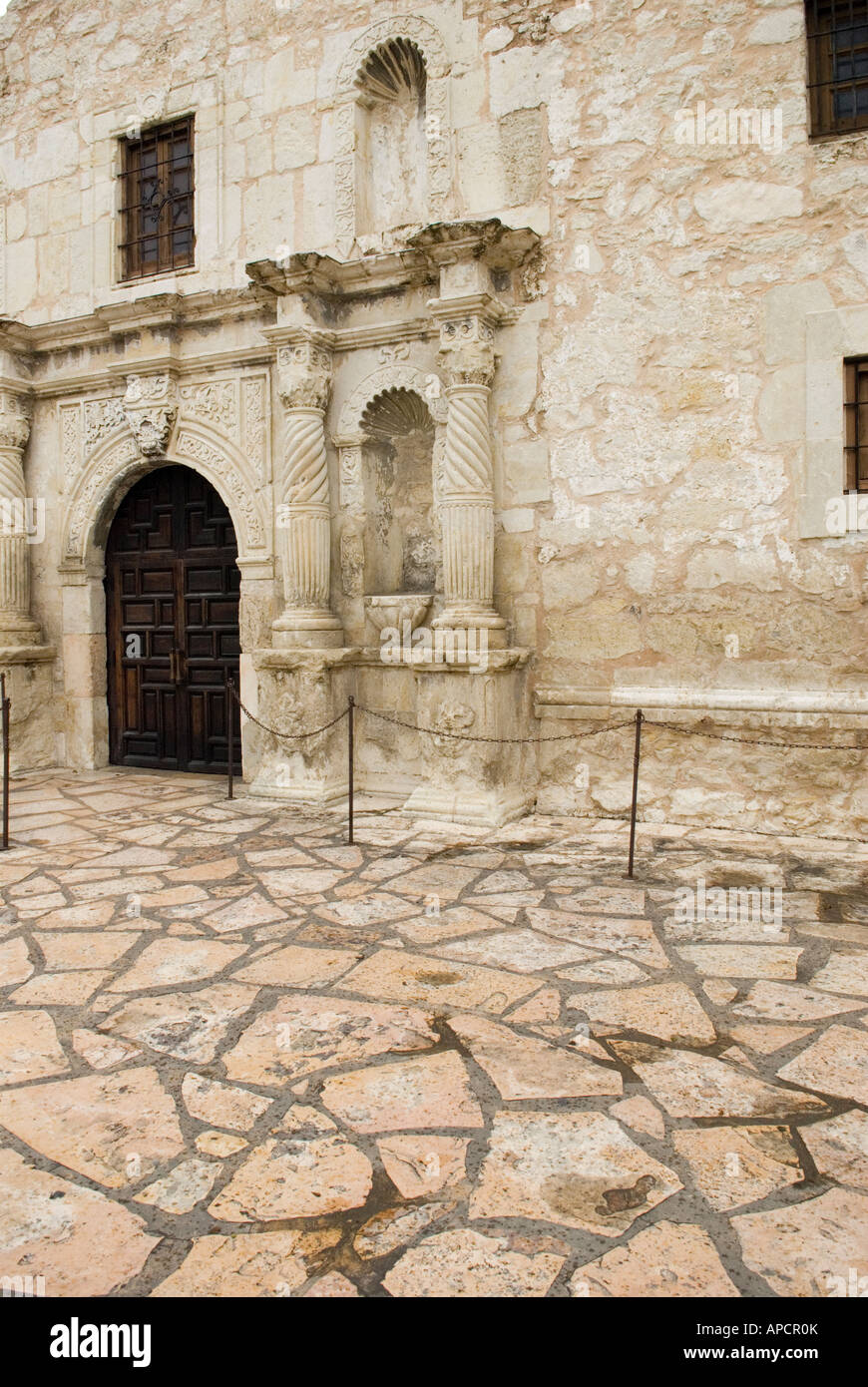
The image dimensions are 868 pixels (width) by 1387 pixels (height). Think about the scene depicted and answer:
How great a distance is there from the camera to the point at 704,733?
5.96 metres

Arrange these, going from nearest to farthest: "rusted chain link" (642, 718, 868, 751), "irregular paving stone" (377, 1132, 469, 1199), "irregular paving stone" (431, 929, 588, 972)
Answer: "irregular paving stone" (377, 1132, 469, 1199) → "irregular paving stone" (431, 929, 588, 972) → "rusted chain link" (642, 718, 868, 751)

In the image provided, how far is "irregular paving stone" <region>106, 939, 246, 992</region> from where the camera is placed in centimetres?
367

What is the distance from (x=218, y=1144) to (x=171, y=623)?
20.8 feet

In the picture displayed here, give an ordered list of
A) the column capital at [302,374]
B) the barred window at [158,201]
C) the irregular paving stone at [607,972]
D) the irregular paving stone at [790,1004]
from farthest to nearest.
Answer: the barred window at [158,201] → the column capital at [302,374] → the irregular paving stone at [607,972] → the irregular paving stone at [790,1004]

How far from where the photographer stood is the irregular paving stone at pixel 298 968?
366cm

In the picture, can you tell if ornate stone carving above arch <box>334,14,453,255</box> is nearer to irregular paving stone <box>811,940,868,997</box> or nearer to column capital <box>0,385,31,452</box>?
column capital <box>0,385,31,452</box>

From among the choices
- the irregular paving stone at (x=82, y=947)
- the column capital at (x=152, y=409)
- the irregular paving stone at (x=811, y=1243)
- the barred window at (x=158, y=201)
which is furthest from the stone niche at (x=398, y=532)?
the irregular paving stone at (x=811, y=1243)

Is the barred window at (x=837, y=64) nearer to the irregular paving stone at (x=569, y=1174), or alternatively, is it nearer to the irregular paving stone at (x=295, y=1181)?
the irregular paving stone at (x=569, y=1174)

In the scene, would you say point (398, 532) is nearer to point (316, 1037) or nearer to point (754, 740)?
point (754, 740)

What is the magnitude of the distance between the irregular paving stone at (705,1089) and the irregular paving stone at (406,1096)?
0.55 m

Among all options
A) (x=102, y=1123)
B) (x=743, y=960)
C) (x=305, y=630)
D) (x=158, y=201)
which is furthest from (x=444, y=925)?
(x=158, y=201)

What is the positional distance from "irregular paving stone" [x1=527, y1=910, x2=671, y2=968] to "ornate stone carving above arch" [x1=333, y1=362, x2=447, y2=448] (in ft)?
12.5

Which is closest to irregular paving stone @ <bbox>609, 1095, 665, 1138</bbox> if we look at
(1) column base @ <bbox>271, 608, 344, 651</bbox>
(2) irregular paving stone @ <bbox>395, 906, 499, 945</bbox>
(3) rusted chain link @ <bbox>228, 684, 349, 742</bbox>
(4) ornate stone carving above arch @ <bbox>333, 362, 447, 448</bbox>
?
(2) irregular paving stone @ <bbox>395, 906, 499, 945</bbox>

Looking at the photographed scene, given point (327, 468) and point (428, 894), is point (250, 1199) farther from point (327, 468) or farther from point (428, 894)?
point (327, 468)
